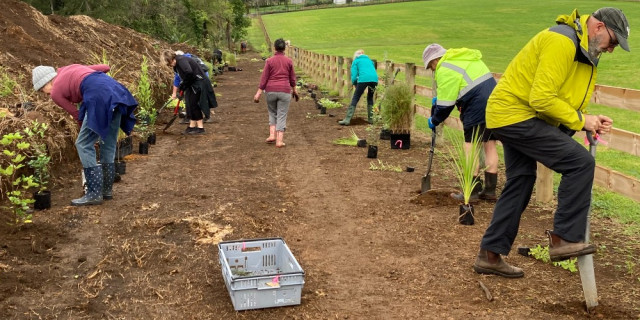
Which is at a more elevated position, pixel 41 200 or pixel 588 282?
pixel 588 282

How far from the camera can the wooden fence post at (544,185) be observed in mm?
6648

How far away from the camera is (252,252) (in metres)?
4.85

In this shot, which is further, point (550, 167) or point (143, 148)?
point (143, 148)

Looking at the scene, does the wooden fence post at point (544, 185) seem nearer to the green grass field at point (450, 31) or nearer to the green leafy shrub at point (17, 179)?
the green grass field at point (450, 31)

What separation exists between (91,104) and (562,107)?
14.9 ft

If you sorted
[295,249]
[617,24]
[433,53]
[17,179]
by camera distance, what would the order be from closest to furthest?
1. [617,24]
2. [295,249]
3. [17,179]
4. [433,53]

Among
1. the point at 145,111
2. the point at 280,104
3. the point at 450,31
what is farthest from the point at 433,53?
the point at 450,31

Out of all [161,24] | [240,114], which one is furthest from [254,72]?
[240,114]

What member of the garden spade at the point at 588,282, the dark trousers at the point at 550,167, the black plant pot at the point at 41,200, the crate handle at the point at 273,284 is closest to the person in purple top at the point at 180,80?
the black plant pot at the point at 41,200

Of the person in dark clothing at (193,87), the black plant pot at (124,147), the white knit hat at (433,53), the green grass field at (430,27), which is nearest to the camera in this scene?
the white knit hat at (433,53)

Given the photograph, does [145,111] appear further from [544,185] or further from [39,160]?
[544,185]

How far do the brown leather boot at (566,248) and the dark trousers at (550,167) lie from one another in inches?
1.9

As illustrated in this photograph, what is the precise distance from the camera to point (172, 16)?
1299 inches

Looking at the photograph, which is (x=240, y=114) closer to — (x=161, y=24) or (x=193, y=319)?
(x=193, y=319)
